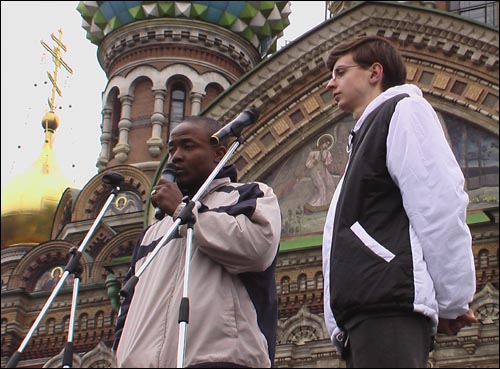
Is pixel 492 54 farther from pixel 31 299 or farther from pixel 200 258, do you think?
pixel 200 258

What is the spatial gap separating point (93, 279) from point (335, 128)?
12.1ft

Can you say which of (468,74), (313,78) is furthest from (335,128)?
(468,74)

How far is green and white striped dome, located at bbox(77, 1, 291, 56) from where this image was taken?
19906 mm

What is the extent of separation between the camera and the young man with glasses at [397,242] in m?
3.19

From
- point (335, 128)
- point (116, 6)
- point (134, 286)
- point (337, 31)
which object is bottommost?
point (134, 286)

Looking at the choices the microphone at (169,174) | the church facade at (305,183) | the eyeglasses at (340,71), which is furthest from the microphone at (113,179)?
the church facade at (305,183)

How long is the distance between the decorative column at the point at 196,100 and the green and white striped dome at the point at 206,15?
132 cm

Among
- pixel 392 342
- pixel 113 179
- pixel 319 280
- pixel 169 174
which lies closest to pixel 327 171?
pixel 319 280

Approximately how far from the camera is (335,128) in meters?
14.4

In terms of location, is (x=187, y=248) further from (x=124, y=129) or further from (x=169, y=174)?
(x=124, y=129)

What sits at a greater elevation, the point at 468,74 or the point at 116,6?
the point at 116,6

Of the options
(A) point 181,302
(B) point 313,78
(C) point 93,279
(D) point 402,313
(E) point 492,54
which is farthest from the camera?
(C) point 93,279

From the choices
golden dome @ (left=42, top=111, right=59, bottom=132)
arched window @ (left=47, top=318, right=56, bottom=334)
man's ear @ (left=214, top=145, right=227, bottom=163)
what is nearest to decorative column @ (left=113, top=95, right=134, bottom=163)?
golden dome @ (left=42, top=111, right=59, bottom=132)

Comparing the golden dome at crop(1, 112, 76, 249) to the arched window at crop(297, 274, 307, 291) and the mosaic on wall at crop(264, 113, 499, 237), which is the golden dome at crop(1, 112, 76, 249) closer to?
the mosaic on wall at crop(264, 113, 499, 237)
